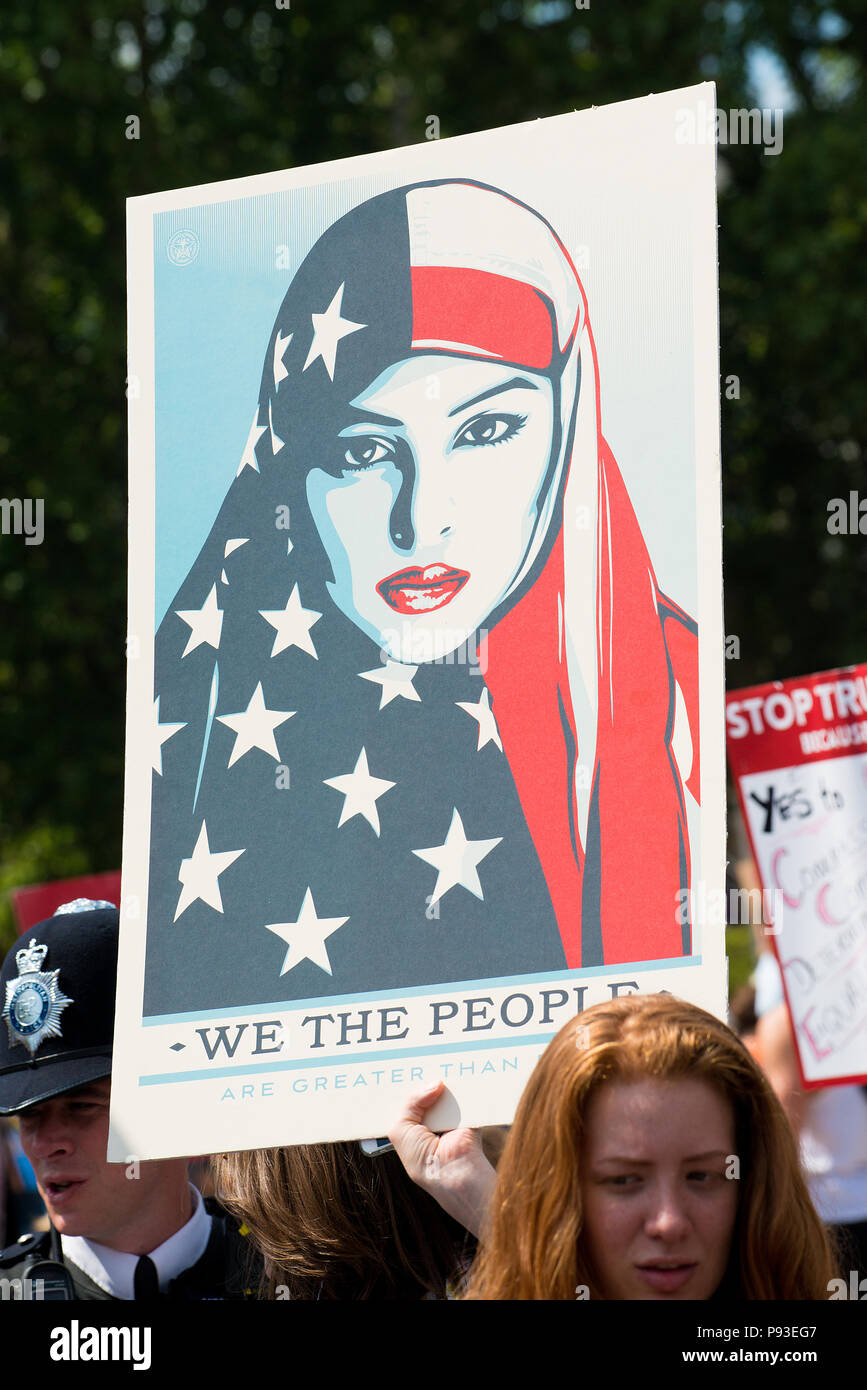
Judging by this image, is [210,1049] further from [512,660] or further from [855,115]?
[855,115]

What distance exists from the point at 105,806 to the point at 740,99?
606 centimetres

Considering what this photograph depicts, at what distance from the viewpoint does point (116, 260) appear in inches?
446

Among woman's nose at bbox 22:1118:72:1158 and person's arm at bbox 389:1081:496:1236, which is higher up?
woman's nose at bbox 22:1118:72:1158

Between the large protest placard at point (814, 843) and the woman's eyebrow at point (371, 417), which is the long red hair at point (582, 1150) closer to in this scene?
the woman's eyebrow at point (371, 417)

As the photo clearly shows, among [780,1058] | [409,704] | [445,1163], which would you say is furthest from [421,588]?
[780,1058]

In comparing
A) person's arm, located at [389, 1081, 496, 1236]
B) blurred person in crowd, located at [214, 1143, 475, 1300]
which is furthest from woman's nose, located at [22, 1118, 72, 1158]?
person's arm, located at [389, 1081, 496, 1236]

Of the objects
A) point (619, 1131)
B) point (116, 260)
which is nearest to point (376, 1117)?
point (619, 1131)

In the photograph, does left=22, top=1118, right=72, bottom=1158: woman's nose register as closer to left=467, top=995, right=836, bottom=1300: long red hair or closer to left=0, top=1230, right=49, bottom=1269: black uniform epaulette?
left=0, top=1230, right=49, bottom=1269: black uniform epaulette

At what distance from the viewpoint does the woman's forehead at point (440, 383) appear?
6.82 ft

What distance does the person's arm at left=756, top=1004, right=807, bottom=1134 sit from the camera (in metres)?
4.31

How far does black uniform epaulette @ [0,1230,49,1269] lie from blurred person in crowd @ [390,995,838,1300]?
1.00m

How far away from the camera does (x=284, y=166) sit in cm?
1066

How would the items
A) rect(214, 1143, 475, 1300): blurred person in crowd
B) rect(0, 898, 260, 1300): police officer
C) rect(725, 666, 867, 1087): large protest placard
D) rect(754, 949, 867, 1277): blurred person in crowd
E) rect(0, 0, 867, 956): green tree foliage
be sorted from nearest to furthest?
rect(214, 1143, 475, 1300): blurred person in crowd < rect(0, 898, 260, 1300): police officer < rect(725, 666, 867, 1087): large protest placard < rect(754, 949, 867, 1277): blurred person in crowd < rect(0, 0, 867, 956): green tree foliage

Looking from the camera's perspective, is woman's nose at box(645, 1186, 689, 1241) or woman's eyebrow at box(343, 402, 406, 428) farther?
woman's eyebrow at box(343, 402, 406, 428)
